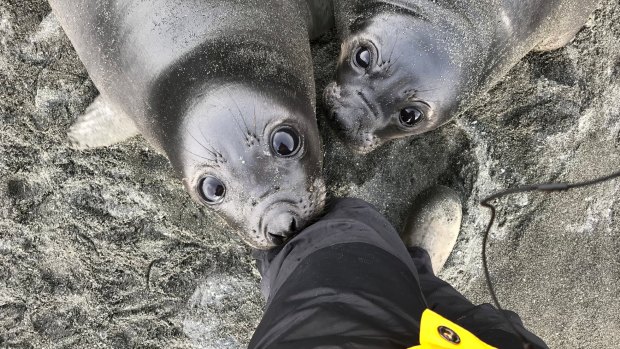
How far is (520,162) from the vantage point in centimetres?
358

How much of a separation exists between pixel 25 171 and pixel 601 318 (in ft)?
12.3

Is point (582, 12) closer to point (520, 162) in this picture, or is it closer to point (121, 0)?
point (520, 162)

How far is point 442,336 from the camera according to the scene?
6.48 feet

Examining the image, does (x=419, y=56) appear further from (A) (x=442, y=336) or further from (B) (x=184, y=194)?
(B) (x=184, y=194)

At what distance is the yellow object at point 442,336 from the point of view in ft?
6.36

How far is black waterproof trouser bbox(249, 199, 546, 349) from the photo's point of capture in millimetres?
2096

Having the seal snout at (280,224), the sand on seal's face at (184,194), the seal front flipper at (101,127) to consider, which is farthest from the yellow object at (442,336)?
the seal front flipper at (101,127)

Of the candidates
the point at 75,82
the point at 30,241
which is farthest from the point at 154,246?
the point at 75,82

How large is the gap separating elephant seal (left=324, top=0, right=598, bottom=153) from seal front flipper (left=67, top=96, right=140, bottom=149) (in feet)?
3.69

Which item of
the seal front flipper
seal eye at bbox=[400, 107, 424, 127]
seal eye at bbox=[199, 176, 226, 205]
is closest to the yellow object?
seal eye at bbox=[199, 176, 226, 205]

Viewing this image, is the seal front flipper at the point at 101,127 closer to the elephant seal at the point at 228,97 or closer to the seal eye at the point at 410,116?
the elephant seal at the point at 228,97

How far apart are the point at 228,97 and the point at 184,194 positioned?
1194 millimetres

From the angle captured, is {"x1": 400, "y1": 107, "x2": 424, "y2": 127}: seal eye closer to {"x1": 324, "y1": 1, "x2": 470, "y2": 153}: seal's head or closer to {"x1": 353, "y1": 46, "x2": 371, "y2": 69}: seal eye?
{"x1": 324, "y1": 1, "x2": 470, "y2": 153}: seal's head

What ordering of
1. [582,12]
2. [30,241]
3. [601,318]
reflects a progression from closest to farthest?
1. [582,12]
2. [30,241]
3. [601,318]
